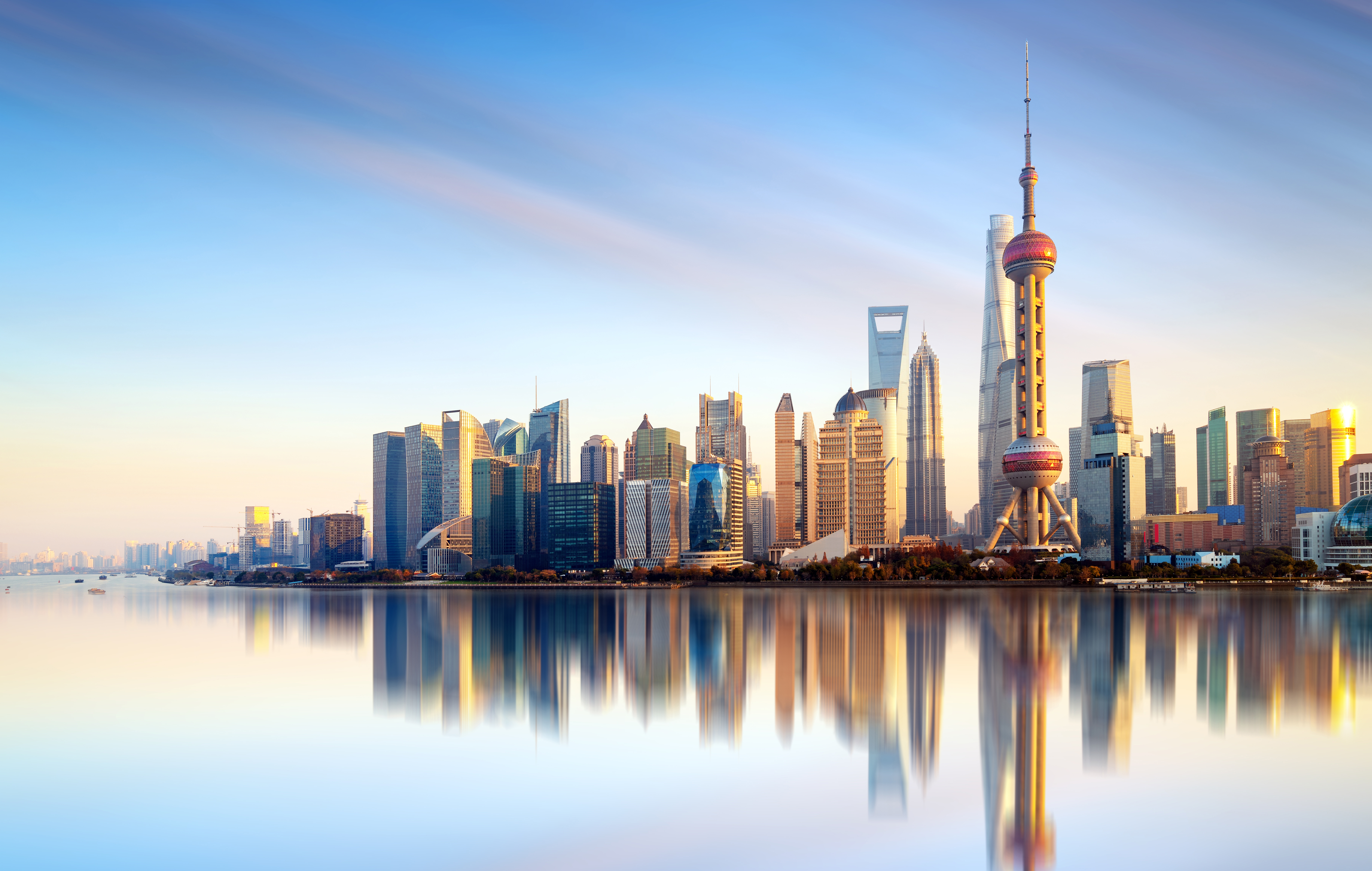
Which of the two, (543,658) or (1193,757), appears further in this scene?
(543,658)

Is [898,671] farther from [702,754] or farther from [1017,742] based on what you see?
[702,754]

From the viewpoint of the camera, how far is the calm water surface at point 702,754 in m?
17.5

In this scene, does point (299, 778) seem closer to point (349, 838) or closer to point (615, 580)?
point (349, 838)

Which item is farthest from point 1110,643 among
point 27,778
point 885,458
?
point 885,458

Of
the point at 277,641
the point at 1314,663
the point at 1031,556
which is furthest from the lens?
the point at 1031,556

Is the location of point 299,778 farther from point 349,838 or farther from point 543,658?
point 543,658

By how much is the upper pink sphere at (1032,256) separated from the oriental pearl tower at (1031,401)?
104 mm

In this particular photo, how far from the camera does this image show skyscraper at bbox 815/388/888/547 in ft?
590

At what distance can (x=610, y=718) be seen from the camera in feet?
96.6

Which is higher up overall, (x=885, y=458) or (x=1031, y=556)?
(x=885, y=458)

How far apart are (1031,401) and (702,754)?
151 meters

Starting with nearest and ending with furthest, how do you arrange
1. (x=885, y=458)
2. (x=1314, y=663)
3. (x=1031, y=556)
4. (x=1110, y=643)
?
(x=1314, y=663), (x=1110, y=643), (x=1031, y=556), (x=885, y=458)

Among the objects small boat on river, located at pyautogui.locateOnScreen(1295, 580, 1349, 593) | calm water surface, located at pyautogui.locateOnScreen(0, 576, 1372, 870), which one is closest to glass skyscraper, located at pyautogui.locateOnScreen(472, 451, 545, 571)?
small boat on river, located at pyautogui.locateOnScreen(1295, 580, 1349, 593)

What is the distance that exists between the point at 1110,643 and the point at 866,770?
31.0m
